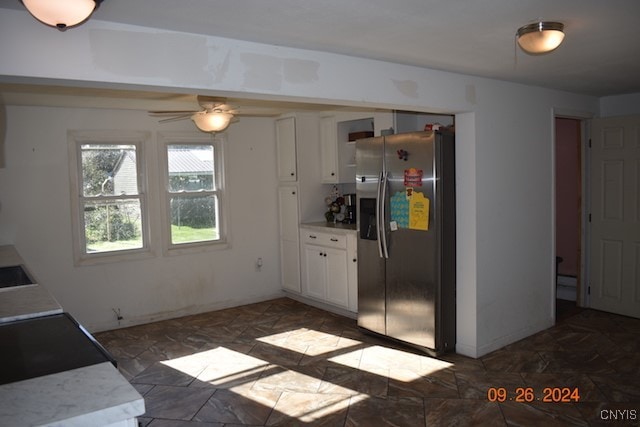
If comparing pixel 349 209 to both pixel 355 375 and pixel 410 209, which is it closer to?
pixel 410 209

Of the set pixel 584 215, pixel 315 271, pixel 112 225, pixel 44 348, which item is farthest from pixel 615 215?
pixel 44 348

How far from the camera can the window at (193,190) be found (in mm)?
5336

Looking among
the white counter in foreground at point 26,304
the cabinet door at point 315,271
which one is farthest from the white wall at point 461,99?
the cabinet door at point 315,271

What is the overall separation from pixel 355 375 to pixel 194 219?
107 inches

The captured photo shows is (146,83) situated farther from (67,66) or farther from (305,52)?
(305,52)

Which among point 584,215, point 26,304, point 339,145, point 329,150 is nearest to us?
point 26,304

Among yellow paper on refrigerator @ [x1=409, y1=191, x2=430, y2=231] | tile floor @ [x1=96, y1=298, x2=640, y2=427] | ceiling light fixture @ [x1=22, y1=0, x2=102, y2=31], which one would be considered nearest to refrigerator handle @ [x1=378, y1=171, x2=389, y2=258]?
yellow paper on refrigerator @ [x1=409, y1=191, x2=430, y2=231]

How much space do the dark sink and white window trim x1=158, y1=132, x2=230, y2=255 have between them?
2.03 meters

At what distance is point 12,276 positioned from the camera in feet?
10.5

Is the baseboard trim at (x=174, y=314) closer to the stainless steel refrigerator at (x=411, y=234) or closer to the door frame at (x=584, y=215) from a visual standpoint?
the stainless steel refrigerator at (x=411, y=234)

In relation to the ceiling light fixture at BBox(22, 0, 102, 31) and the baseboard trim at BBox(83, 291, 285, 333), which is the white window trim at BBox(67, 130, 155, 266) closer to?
the baseboard trim at BBox(83, 291, 285, 333)

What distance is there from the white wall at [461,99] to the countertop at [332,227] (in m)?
1.31

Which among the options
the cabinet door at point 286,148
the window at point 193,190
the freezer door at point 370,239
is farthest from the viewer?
the cabinet door at point 286,148

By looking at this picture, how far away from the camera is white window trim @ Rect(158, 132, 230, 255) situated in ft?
17.2
